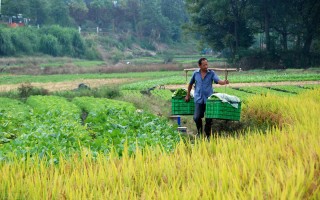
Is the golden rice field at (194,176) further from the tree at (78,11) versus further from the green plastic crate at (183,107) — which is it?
the tree at (78,11)

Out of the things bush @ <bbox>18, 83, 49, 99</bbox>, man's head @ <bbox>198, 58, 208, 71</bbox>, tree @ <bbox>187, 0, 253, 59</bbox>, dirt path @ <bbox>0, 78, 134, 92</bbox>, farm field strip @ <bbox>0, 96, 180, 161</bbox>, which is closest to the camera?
farm field strip @ <bbox>0, 96, 180, 161</bbox>

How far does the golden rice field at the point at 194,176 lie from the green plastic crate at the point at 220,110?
226 cm

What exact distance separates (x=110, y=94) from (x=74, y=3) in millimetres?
46033

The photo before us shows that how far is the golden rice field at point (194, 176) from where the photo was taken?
11.4 ft

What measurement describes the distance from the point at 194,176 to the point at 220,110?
3807 millimetres

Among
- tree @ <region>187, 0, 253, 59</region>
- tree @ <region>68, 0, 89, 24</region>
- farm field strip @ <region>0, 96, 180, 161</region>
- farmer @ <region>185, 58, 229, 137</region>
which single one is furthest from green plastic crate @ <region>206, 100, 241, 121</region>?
tree @ <region>68, 0, 89, 24</region>

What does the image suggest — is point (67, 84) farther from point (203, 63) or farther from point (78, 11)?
point (78, 11)

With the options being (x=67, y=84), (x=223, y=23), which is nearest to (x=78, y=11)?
(x=223, y=23)

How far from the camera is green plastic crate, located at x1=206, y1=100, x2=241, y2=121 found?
785 cm

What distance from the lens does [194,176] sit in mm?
4145

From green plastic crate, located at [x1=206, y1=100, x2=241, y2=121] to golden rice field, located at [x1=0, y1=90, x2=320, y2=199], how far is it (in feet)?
7.42

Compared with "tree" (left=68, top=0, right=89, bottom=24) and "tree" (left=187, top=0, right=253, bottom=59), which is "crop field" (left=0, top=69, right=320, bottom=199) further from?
"tree" (left=68, top=0, right=89, bottom=24)

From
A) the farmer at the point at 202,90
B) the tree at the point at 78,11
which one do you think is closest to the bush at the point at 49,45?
the tree at the point at 78,11

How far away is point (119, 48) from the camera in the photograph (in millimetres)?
58938
